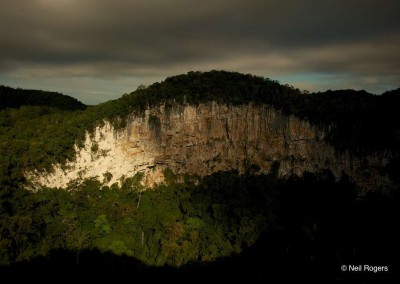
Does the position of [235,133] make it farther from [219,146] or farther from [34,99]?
[34,99]

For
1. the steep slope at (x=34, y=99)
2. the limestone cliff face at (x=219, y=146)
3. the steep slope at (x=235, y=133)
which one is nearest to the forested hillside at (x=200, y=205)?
the steep slope at (x=235, y=133)

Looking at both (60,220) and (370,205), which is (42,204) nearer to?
(60,220)

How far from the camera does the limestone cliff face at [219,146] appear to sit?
46.6 m

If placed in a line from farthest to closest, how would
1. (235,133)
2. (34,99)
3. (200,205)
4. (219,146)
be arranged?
(34,99) < (219,146) < (235,133) < (200,205)

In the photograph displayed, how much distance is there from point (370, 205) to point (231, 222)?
18743 millimetres

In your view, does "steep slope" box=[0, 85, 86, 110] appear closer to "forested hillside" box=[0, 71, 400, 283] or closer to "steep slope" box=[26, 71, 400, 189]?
"forested hillside" box=[0, 71, 400, 283]

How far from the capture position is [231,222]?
40344 mm

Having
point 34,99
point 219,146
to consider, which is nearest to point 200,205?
point 219,146

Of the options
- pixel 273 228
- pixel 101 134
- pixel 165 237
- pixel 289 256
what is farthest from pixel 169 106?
pixel 289 256

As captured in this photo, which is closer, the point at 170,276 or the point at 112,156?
the point at 170,276

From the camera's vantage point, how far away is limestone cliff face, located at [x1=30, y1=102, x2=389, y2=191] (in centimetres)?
4659

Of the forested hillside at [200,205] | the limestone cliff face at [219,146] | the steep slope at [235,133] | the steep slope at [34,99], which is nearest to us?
the forested hillside at [200,205]

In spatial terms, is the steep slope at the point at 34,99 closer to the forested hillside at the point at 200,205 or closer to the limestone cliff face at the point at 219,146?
the forested hillside at the point at 200,205

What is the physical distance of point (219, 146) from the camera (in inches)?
1939
